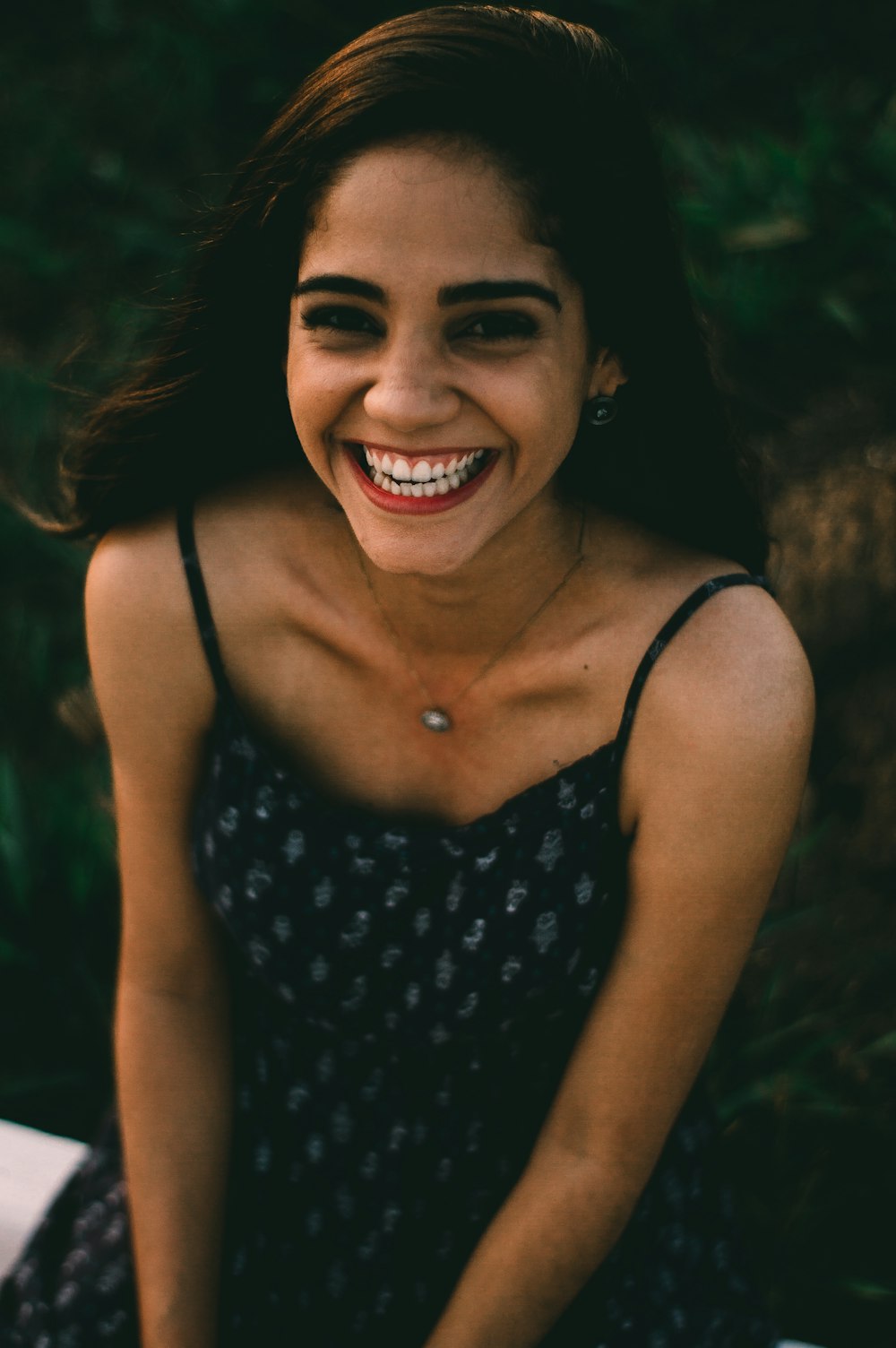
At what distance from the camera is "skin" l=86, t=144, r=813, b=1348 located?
112 centimetres

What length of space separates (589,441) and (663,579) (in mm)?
196

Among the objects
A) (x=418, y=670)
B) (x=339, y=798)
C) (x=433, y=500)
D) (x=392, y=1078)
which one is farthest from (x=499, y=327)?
(x=392, y=1078)

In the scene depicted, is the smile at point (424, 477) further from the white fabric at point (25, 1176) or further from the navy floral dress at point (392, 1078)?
the white fabric at point (25, 1176)

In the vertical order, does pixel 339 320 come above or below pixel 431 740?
above

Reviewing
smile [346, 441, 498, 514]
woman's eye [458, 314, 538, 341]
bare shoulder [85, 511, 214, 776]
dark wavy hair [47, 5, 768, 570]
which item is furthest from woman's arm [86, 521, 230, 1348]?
woman's eye [458, 314, 538, 341]

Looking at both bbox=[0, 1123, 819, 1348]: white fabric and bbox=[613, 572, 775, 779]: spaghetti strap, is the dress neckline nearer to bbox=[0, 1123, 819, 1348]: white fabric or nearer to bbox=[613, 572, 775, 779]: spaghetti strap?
bbox=[613, 572, 775, 779]: spaghetti strap

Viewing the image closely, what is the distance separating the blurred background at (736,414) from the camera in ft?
6.94

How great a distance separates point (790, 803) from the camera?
1.26 meters

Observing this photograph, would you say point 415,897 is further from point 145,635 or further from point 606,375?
point 606,375

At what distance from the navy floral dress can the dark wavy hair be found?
11 cm

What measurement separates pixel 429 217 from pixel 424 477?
24 centimetres

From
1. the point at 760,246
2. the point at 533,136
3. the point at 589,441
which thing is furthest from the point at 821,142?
the point at 533,136

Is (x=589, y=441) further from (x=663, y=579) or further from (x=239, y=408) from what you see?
(x=239, y=408)

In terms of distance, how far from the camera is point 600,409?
1.32m
